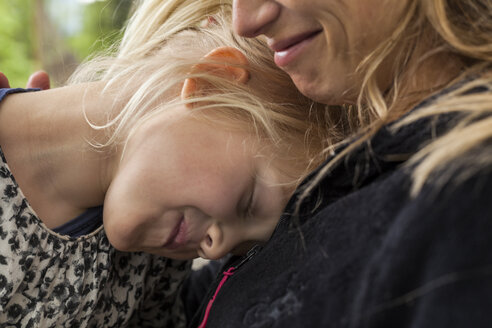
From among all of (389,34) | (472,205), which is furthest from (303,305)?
(389,34)

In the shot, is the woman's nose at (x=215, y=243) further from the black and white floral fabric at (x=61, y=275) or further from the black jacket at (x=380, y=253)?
the black and white floral fabric at (x=61, y=275)

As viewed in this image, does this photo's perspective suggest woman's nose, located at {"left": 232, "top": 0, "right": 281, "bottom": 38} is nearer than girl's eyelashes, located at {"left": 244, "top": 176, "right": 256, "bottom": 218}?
Yes

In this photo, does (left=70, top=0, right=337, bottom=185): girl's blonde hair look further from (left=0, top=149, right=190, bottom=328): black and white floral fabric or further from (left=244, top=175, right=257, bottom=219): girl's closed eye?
(left=0, top=149, right=190, bottom=328): black and white floral fabric

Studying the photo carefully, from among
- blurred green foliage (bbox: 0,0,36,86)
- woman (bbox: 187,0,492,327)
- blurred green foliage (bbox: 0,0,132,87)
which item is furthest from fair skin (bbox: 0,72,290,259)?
blurred green foliage (bbox: 0,0,36,86)

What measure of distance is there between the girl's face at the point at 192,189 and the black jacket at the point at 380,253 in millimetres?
151

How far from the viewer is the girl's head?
106cm

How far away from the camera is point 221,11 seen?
1.33 meters

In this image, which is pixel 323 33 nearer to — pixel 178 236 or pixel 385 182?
pixel 385 182

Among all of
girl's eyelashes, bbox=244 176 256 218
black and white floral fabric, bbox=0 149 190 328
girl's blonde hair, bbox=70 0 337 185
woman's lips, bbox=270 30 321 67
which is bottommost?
black and white floral fabric, bbox=0 149 190 328

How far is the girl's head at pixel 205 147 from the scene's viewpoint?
106 cm

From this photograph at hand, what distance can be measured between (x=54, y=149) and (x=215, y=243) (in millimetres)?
382

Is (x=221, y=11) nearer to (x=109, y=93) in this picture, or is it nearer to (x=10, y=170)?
(x=109, y=93)

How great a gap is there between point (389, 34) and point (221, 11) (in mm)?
557

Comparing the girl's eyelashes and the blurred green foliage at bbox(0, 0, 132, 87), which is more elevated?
the girl's eyelashes
